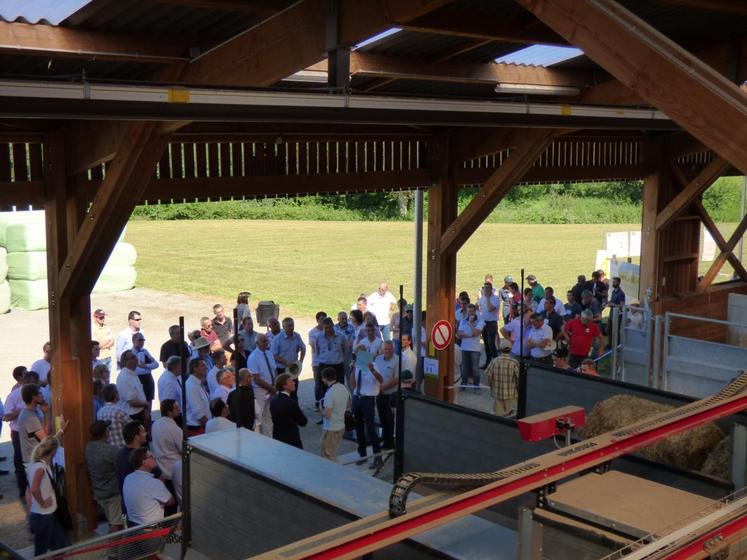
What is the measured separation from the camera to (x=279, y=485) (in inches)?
198

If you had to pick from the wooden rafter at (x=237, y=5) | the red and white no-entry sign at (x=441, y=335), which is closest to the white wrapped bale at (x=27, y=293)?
the red and white no-entry sign at (x=441, y=335)

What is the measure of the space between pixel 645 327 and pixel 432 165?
14.1 ft

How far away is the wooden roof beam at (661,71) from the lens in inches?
176

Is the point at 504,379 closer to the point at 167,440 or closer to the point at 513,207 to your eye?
the point at 167,440

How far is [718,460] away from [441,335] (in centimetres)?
594

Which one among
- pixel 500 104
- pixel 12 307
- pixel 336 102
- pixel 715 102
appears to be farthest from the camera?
pixel 12 307

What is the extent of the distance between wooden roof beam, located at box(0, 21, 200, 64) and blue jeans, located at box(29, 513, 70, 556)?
3.65 m

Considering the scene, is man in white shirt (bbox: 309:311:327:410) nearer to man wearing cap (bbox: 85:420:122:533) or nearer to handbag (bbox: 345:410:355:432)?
handbag (bbox: 345:410:355:432)

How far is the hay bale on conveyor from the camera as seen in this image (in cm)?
607

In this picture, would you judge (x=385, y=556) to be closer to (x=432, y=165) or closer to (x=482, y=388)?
(x=432, y=165)

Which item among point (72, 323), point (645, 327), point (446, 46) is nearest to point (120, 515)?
point (72, 323)

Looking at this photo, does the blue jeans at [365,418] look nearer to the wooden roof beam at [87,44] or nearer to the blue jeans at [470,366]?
the blue jeans at [470,366]

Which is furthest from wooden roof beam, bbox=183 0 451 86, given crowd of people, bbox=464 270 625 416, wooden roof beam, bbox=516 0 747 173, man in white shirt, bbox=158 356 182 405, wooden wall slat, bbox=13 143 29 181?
crowd of people, bbox=464 270 625 416

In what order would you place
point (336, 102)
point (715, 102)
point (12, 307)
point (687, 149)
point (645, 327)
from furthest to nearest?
point (12, 307), point (687, 149), point (645, 327), point (336, 102), point (715, 102)
